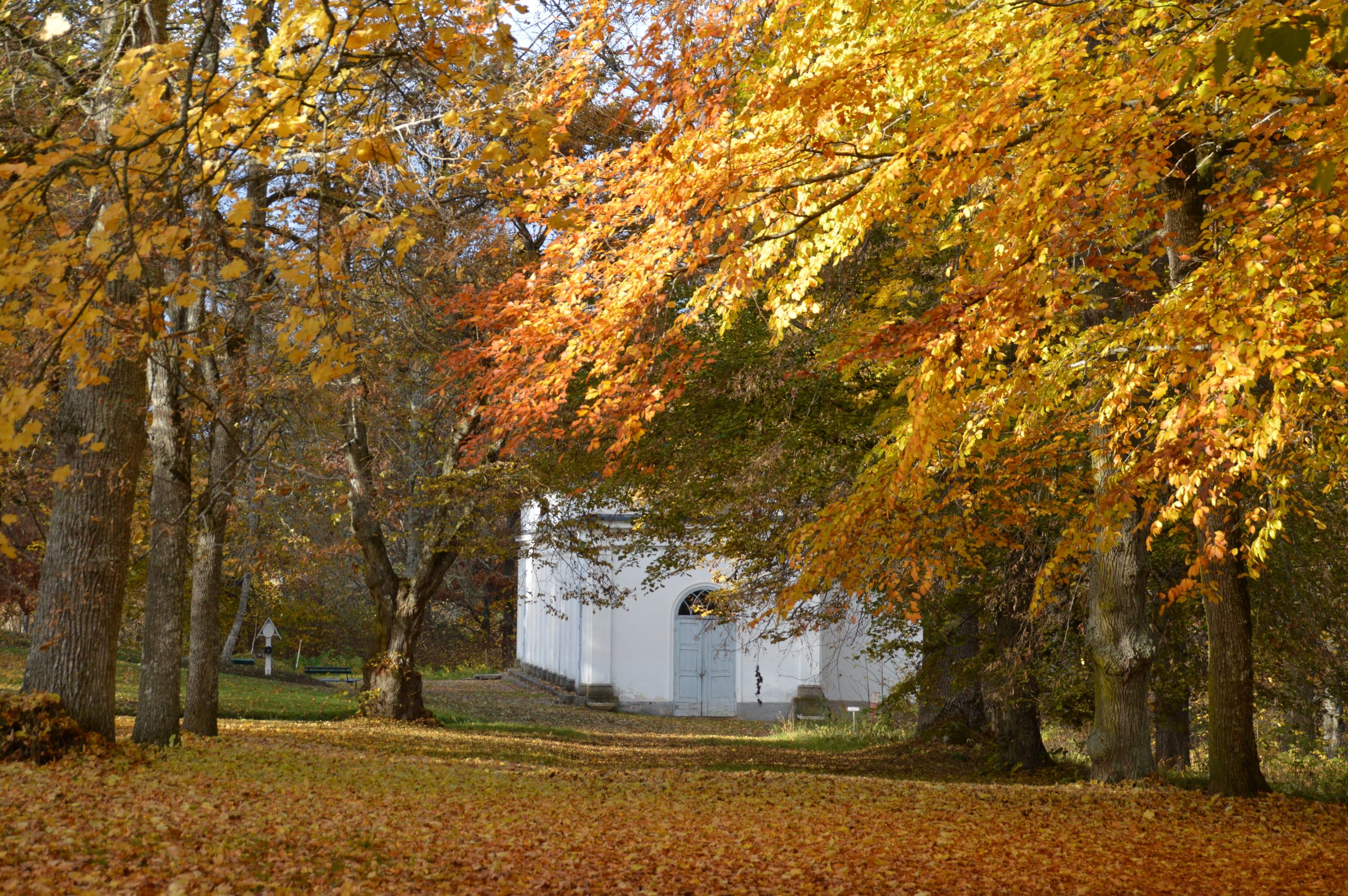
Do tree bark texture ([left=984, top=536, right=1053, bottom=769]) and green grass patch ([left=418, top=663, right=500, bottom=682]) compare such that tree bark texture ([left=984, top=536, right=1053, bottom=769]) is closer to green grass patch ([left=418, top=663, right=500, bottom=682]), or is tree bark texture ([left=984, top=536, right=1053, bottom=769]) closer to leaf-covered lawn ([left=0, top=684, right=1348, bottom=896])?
leaf-covered lawn ([left=0, top=684, right=1348, bottom=896])

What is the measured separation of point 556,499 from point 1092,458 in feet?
35.6

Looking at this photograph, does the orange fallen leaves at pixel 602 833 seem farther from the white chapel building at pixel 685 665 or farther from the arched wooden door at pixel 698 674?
the arched wooden door at pixel 698 674

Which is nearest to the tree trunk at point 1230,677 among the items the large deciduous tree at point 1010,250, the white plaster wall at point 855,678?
the large deciduous tree at point 1010,250

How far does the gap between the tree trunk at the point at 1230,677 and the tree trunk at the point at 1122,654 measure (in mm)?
732

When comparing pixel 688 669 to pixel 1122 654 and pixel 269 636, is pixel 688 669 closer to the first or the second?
pixel 269 636

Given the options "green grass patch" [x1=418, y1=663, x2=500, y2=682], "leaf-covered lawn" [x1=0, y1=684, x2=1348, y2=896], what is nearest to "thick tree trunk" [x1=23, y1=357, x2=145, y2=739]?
"leaf-covered lawn" [x1=0, y1=684, x2=1348, y2=896]

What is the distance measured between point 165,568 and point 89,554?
174cm

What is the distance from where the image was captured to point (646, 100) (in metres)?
9.81

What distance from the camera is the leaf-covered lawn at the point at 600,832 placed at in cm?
580

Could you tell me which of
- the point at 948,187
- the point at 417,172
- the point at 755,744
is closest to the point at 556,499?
the point at 755,744

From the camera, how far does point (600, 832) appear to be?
8.02 metres

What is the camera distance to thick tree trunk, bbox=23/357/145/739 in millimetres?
9227

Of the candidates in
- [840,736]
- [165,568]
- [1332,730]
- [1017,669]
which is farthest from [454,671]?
[1017,669]

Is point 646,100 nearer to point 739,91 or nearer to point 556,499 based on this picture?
point 739,91
